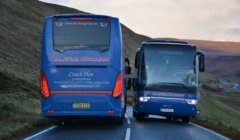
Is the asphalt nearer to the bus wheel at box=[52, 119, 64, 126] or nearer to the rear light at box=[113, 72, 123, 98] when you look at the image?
the bus wheel at box=[52, 119, 64, 126]

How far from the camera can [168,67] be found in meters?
27.0

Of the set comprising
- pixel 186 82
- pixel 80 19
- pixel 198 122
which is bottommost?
pixel 198 122

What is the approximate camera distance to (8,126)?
2134 centimetres

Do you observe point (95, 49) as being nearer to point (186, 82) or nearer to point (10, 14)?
point (186, 82)

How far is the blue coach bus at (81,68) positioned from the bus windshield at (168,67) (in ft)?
15.1

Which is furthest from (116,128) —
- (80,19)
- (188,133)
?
(80,19)

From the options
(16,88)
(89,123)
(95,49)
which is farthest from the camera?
(16,88)

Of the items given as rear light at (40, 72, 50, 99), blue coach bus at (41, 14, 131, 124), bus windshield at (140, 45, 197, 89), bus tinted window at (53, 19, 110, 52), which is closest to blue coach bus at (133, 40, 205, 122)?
bus windshield at (140, 45, 197, 89)

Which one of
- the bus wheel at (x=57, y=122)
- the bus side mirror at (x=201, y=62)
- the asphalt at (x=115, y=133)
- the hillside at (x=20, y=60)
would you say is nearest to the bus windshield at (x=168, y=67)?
the bus side mirror at (x=201, y=62)

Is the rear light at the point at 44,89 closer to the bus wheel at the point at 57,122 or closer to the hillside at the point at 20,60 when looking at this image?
the hillside at the point at 20,60

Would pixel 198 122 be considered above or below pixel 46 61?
below

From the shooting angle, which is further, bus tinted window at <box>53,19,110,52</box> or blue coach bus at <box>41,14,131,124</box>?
bus tinted window at <box>53,19,110,52</box>

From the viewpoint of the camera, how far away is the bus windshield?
2666 cm

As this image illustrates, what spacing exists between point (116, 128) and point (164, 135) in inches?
107
